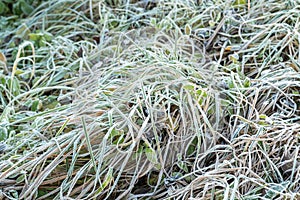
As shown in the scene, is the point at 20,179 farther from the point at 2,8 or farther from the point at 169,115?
the point at 2,8

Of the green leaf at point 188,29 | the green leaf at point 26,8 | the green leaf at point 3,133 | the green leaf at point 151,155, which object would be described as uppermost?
the green leaf at point 26,8

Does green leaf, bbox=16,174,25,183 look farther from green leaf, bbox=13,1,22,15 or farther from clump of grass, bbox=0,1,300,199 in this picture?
green leaf, bbox=13,1,22,15

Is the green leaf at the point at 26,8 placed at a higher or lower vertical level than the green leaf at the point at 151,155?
higher

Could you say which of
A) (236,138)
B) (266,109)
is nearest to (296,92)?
(266,109)

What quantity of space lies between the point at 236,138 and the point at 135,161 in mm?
251

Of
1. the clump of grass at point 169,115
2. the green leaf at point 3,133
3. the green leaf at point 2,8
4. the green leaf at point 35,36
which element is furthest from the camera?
the green leaf at point 2,8

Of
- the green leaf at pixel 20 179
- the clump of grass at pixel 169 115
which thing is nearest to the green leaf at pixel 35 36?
the clump of grass at pixel 169 115

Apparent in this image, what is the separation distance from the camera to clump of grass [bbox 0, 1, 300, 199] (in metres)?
1.28

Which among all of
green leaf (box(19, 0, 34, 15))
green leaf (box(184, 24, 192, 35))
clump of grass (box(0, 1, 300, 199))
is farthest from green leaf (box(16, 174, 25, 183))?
green leaf (box(19, 0, 34, 15))

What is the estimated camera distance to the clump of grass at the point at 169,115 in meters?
1.28

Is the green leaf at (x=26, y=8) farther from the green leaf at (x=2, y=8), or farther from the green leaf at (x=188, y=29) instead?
the green leaf at (x=188, y=29)

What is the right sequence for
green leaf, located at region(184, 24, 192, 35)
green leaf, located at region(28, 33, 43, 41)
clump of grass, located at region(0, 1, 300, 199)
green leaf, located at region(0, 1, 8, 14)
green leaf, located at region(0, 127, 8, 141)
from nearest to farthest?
clump of grass, located at region(0, 1, 300, 199), green leaf, located at region(0, 127, 8, 141), green leaf, located at region(184, 24, 192, 35), green leaf, located at region(28, 33, 43, 41), green leaf, located at region(0, 1, 8, 14)

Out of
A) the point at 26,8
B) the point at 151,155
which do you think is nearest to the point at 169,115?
the point at 151,155

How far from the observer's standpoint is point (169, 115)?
1345mm
